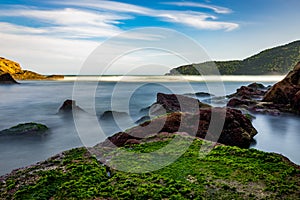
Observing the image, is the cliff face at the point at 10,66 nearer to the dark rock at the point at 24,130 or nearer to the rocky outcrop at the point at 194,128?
the dark rock at the point at 24,130

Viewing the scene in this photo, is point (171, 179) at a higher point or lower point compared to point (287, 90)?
lower

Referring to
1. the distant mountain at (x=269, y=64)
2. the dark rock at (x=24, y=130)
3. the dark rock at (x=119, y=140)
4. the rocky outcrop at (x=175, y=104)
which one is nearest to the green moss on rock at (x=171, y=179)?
the dark rock at (x=119, y=140)

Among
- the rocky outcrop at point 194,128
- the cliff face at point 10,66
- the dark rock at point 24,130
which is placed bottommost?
the dark rock at point 24,130

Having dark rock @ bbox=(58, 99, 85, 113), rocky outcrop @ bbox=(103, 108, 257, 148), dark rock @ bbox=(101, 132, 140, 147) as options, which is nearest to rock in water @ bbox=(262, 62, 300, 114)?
rocky outcrop @ bbox=(103, 108, 257, 148)

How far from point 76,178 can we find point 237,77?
119m

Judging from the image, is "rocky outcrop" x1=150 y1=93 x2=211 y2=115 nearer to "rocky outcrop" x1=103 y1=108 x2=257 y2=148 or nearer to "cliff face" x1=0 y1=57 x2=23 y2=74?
"rocky outcrop" x1=103 y1=108 x2=257 y2=148

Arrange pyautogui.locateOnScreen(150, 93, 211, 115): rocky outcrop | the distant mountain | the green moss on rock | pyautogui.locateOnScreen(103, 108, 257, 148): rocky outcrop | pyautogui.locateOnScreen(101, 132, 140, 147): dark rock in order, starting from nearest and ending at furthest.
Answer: the green moss on rock < pyautogui.locateOnScreen(101, 132, 140, 147): dark rock < pyautogui.locateOnScreen(103, 108, 257, 148): rocky outcrop < pyautogui.locateOnScreen(150, 93, 211, 115): rocky outcrop < the distant mountain

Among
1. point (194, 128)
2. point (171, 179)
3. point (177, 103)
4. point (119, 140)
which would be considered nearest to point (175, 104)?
point (177, 103)

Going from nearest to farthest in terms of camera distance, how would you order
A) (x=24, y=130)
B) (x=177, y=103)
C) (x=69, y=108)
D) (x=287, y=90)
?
1. (x=24, y=130)
2. (x=177, y=103)
3. (x=69, y=108)
4. (x=287, y=90)

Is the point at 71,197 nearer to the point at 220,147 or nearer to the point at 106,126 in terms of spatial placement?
the point at 220,147

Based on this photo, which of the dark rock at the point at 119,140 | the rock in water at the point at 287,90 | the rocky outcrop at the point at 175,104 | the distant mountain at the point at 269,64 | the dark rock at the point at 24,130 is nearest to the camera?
the dark rock at the point at 119,140

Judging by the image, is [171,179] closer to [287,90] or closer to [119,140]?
[119,140]

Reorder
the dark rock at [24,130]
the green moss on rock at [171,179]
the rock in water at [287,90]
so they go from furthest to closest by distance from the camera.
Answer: the rock in water at [287,90] → the dark rock at [24,130] → the green moss on rock at [171,179]

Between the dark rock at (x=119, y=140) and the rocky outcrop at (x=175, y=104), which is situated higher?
the rocky outcrop at (x=175, y=104)
